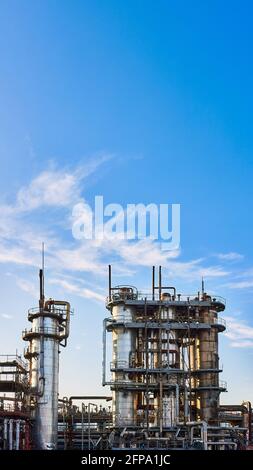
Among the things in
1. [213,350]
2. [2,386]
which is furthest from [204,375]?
[2,386]

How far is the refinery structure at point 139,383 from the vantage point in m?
60.1

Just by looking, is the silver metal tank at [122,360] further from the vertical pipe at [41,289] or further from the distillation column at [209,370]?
the vertical pipe at [41,289]

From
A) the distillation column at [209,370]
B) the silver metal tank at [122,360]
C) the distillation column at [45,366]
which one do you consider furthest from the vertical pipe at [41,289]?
the distillation column at [209,370]

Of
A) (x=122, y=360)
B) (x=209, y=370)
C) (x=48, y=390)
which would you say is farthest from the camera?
(x=209, y=370)

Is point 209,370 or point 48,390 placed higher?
point 209,370

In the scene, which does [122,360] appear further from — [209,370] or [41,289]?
[41,289]

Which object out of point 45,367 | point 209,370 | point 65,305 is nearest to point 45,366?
point 45,367

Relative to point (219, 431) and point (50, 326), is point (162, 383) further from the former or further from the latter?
point (50, 326)

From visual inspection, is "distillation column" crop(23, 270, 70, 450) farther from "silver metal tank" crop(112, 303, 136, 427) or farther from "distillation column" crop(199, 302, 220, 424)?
"distillation column" crop(199, 302, 220, 424)

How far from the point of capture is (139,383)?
2448 inches

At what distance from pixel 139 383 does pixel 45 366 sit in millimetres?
9315

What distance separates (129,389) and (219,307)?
535 inches

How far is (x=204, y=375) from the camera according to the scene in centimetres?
6500

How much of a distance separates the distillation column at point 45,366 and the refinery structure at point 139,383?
9 cm
